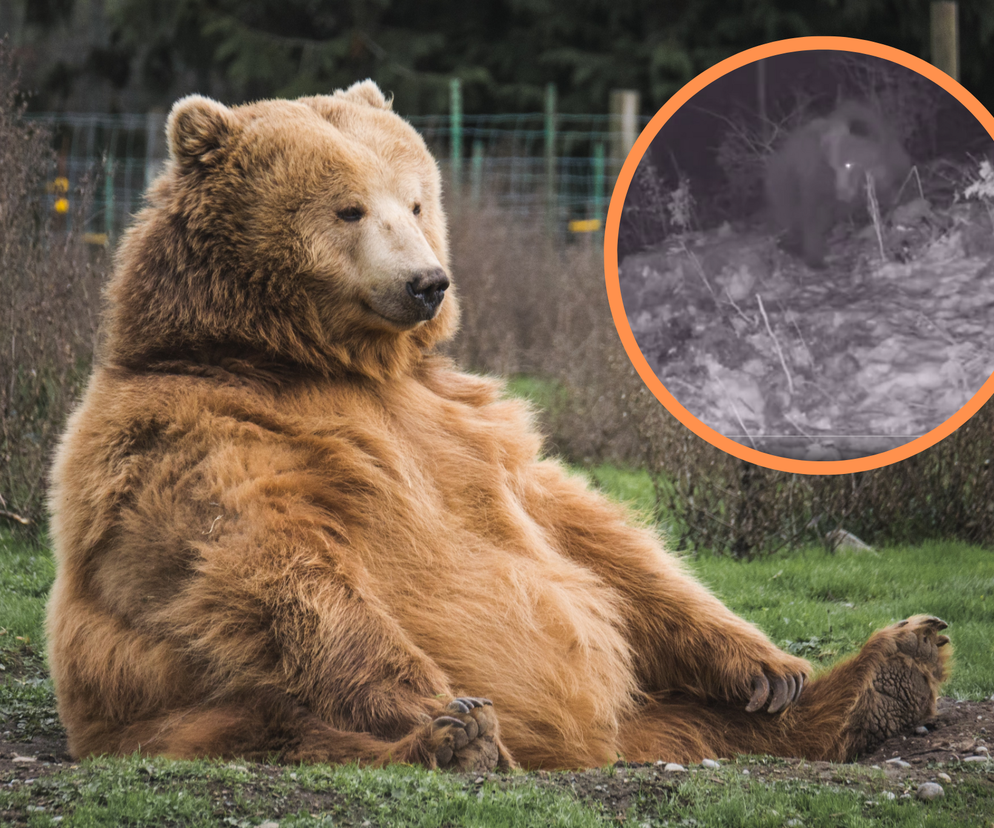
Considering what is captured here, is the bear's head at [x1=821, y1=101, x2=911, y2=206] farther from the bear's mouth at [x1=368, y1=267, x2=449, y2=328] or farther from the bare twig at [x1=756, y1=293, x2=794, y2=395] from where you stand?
the bear's mouth at [x1=368, y1=267, x2=449, y2=328]

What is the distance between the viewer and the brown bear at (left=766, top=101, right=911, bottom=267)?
402cm

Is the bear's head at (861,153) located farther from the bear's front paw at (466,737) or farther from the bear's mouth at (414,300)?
the bear's front paw at (466,737)

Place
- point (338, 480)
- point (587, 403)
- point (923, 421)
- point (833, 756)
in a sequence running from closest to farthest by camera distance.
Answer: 1. point (338, 480)
2. point (833, 756)
3. point (923, 421)
4. point (587, 403)

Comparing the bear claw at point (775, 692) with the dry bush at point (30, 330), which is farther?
the dry bush at point (30, 330)

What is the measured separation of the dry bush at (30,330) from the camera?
6.10m

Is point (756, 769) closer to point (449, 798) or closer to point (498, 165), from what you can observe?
point (449, 798)

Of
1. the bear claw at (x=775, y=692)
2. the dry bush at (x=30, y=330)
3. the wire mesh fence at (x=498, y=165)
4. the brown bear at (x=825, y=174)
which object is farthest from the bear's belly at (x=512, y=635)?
the wire mesh fence at (x=498, y=165)

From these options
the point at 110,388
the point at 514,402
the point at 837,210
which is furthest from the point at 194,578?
the point at 837,210

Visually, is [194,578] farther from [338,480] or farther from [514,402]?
[514,402]

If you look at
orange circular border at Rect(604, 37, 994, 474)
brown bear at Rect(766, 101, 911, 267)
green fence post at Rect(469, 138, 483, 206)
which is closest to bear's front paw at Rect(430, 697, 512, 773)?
orange circular border at Rect(604, 37, 994, 474)

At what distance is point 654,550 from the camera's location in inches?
151

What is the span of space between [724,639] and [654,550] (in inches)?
14.8

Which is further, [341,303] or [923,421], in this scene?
[923,421]

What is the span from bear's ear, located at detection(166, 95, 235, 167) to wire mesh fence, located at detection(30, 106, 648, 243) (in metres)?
7.45
